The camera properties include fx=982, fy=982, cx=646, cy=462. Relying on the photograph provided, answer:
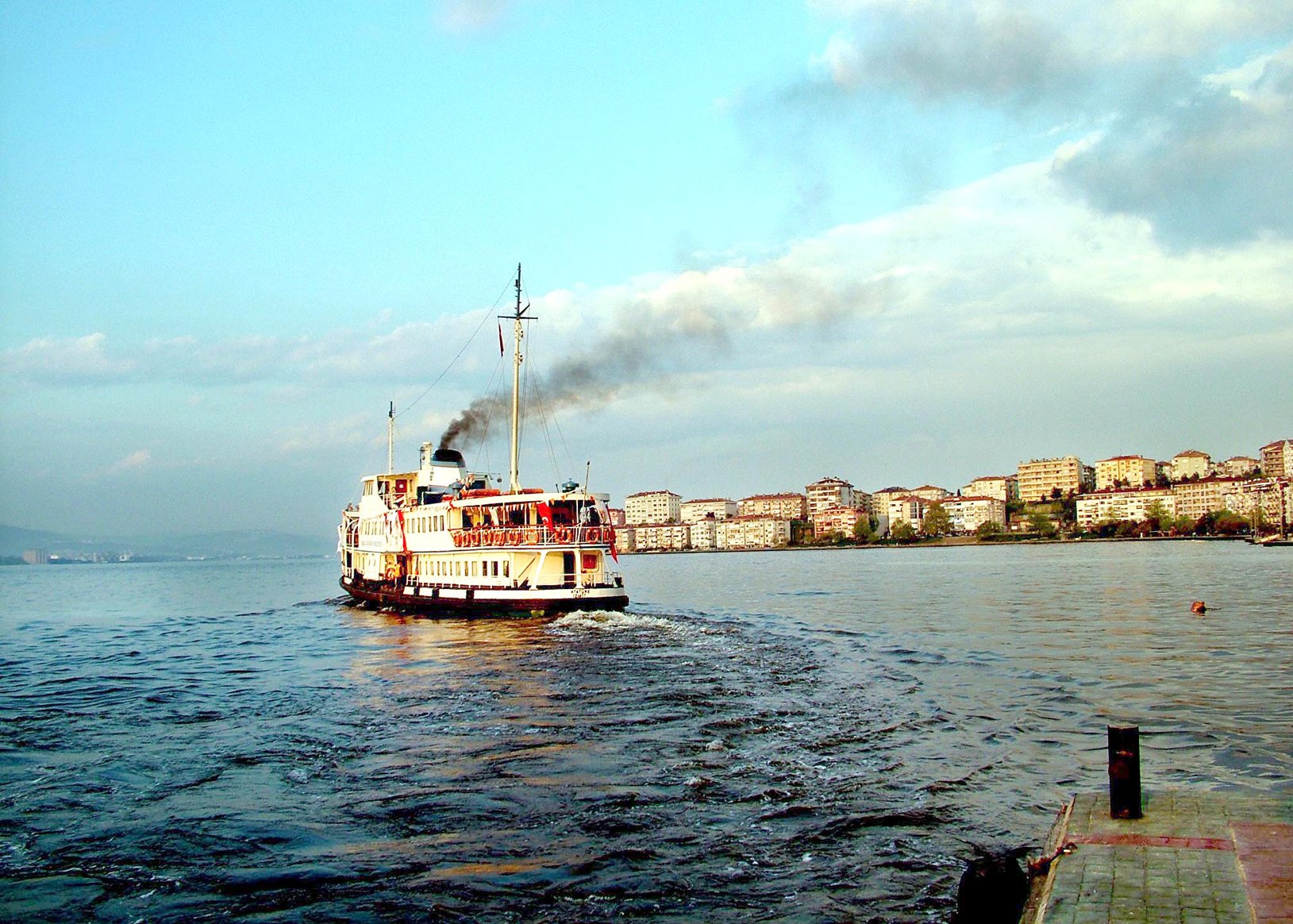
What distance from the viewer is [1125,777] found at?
967cm

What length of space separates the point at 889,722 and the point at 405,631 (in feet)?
88.6

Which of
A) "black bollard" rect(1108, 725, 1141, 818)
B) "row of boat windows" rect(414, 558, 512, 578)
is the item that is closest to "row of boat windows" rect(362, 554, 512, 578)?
"row of boat windows" rect(414, 558, 512, 578)

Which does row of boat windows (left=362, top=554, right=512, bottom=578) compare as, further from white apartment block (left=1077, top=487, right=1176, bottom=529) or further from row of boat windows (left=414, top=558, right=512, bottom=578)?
white apartment block (left=1077, top=487, right=1176, bottom=529)

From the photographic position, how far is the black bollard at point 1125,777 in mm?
9656

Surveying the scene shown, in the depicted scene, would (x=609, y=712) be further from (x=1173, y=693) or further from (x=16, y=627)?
(x=16, y=627)

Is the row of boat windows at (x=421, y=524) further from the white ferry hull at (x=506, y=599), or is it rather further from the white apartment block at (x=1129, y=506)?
the white apartment block at (x=1129, y=506)

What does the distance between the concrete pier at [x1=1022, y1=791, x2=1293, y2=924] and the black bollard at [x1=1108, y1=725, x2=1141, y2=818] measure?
0.11 meters

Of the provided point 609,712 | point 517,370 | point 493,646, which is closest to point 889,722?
point 609,712

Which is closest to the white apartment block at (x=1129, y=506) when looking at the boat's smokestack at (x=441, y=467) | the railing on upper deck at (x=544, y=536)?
the boat's smokestack at (x=441, y=467)

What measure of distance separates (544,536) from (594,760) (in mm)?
24601

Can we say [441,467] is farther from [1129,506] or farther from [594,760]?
[1129,506]

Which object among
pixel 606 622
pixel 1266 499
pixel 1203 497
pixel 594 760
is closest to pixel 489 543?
pixel 606 622

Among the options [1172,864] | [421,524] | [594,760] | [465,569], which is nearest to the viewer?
[1172,864]

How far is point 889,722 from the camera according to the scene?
63.0 feet
